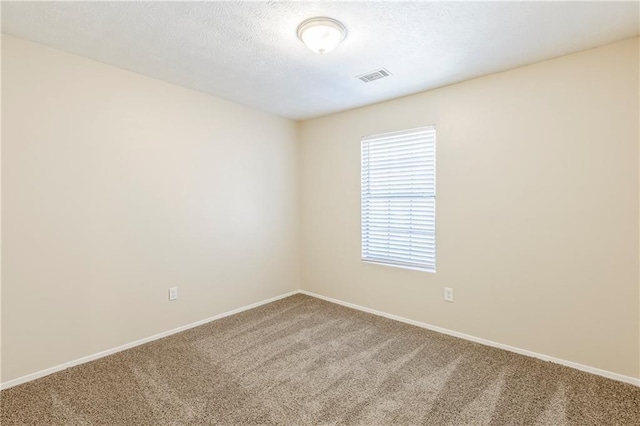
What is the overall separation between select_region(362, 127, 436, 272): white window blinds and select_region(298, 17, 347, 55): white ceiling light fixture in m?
1.49

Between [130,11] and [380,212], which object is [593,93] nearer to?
[380,212]

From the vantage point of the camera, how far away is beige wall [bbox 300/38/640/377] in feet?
7.22

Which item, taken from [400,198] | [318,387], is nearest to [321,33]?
[400,198]

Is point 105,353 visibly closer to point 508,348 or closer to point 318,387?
point 318,387

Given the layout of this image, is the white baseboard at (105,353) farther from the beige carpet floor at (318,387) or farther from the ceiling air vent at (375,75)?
the ceiling air vent at (375,75)

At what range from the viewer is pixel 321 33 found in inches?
78.4

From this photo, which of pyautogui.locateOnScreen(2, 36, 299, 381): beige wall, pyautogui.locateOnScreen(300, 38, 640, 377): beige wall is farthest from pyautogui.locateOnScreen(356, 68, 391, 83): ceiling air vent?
pyautogui.locateOnScreen(2, 36, 299, 381): beige wall

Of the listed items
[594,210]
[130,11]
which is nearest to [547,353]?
[594,210]

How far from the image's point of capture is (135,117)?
9.00 ft

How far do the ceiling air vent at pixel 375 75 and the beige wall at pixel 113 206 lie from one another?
1524 mm

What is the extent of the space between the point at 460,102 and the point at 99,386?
146 inches

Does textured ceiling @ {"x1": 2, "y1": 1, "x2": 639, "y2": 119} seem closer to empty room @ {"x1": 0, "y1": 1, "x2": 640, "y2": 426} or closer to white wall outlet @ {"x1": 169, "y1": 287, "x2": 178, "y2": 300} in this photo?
empty room @ {"x1": 0, "y1": 1, "x2": 640, "y2": 426}

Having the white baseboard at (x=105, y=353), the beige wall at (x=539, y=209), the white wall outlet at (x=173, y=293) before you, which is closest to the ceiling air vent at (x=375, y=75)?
the beige wall at (x=539, y=209)

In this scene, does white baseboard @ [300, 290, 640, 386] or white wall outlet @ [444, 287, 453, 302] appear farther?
white wall outlet @ [444, 287, 453, 302]
